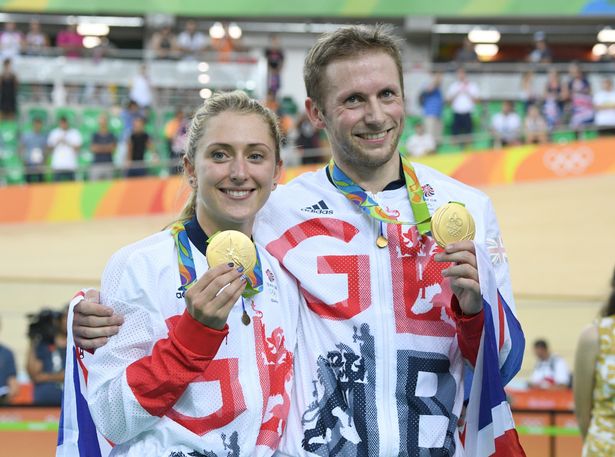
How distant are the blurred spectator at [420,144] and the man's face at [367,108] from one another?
11.4 m

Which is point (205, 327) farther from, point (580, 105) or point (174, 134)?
point (580, 105)

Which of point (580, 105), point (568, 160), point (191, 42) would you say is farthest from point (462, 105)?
point (191, 42)

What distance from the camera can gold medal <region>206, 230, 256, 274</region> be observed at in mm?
2879

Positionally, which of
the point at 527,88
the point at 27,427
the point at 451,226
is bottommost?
the point at 27,427

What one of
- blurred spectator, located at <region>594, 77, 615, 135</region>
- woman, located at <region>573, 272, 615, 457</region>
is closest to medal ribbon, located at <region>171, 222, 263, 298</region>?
woman, located at <region>573, 272, 615, 457</region>

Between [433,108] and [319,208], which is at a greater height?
[433,108]

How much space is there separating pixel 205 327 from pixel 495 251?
3.19 feet

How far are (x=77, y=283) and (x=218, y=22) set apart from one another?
11.4 m

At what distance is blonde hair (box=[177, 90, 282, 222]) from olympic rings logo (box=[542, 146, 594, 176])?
42.3 ft

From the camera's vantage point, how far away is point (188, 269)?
3.11 meters

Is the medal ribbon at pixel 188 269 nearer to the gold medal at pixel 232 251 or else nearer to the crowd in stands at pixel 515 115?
the gold medal at pixel 232 251

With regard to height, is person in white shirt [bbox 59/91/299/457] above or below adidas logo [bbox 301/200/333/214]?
below

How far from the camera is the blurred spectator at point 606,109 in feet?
50.1

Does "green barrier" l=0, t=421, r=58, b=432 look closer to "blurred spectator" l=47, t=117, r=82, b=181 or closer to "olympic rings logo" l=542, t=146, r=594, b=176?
"blurred spectator" l=47, t=117, r=82, b=181
